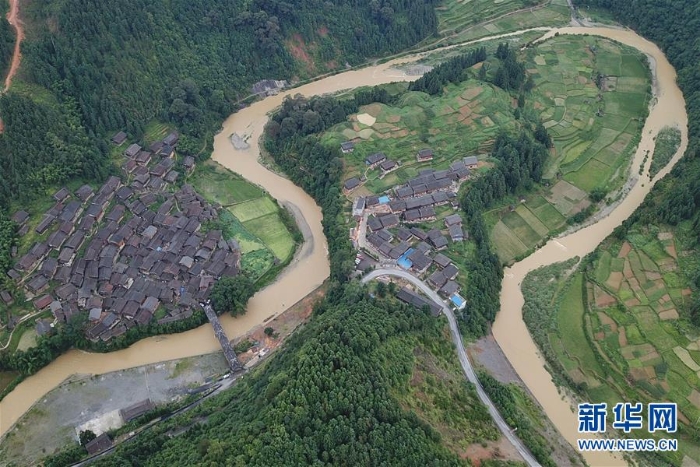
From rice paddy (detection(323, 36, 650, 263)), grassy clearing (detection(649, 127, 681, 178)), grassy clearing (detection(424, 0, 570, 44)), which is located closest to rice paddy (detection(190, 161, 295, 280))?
rice paddy (detection(323, 36, 650, 263))

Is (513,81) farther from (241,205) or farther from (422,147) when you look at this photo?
(241,205)

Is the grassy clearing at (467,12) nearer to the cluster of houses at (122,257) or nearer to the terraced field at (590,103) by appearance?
the terraced field at (590,103)

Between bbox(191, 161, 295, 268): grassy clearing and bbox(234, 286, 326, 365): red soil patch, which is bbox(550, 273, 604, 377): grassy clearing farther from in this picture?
bbox(191, 161, 295, 268): grassy clearing

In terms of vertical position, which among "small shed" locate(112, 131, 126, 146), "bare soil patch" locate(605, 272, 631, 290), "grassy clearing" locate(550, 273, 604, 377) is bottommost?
"grassy clearing" locate(550, 273, 604, 377)

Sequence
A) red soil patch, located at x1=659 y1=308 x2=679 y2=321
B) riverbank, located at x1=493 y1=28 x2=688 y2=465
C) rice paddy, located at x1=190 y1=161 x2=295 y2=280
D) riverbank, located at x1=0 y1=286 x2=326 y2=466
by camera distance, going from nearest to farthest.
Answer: riverbank, located at x1=0 y1=286 x2=326 y2=466 < riverbank, located at x1=493 y1=28 x2=688 y2=465 < red soil patch, located at x1=659 y1=308 x2=679 y2=321 < rice paddy, located at x1=190 y1=161 x2=295 y2=280

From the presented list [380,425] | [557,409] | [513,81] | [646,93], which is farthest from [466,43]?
Answer: [380,425]

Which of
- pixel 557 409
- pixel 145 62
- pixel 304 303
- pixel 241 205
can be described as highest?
pixel 145 62
